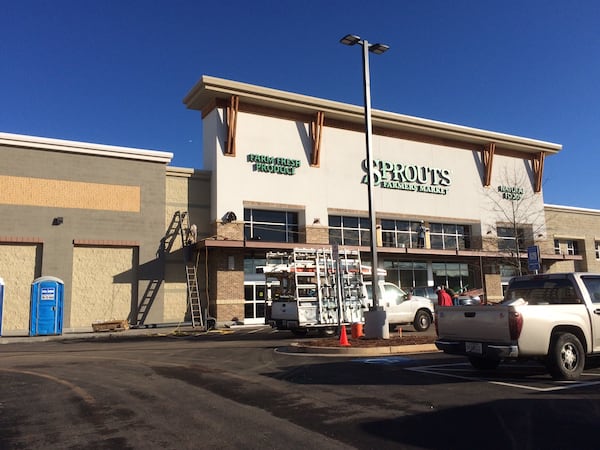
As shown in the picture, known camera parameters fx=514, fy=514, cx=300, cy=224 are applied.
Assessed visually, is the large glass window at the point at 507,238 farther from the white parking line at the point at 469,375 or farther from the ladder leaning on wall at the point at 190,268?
the white parking line at the point at 469,375

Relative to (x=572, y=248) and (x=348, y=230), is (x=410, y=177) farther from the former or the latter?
(x=572, y=248)

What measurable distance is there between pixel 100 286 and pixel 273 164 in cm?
1112

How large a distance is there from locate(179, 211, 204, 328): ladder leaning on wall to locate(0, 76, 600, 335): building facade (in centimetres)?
10

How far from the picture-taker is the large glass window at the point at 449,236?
113ft

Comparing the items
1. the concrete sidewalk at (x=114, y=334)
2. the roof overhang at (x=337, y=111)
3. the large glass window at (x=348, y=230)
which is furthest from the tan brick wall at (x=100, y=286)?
the large glass window at (x=348, y=230)

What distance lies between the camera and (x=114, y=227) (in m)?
25.3

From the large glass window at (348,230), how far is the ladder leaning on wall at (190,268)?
837 cm

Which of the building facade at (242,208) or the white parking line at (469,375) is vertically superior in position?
the building facade at (242,208)

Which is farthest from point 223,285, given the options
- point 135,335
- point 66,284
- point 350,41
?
point 350,41

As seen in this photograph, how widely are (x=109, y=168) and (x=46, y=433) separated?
70.5ft

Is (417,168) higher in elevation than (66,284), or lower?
higher

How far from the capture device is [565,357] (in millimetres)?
8328

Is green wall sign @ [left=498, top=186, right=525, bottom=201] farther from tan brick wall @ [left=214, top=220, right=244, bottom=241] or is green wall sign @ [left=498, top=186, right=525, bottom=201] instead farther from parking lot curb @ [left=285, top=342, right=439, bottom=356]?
parking lot curb @ [left=285, top=342, right=439, bottom=356]

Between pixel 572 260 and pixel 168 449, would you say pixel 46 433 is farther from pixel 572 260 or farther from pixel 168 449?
pixel 572 260
